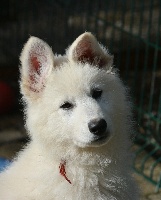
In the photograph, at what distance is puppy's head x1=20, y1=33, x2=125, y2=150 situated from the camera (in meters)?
3.65

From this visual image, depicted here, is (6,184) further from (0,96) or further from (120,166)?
(0,96)

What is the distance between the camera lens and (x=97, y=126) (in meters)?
3.55

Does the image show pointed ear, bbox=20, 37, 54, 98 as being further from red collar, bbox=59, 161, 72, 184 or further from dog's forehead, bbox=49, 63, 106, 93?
red collar, bbox=59, 161, 72, 184

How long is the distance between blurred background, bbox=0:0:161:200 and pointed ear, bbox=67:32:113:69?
252cm

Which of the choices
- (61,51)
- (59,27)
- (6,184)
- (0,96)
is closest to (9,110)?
(0,96)

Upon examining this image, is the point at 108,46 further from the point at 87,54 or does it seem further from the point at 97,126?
the point at 97,126

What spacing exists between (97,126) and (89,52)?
2.09 feet

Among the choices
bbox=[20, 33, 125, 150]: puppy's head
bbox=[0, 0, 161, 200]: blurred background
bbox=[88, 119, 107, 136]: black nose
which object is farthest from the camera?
bbox=[0, 0, 161, 200]: blurred background

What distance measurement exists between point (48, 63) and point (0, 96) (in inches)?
173

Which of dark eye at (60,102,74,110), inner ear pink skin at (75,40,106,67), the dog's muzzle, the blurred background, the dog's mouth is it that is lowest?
the blurred background

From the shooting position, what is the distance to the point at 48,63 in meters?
3.86

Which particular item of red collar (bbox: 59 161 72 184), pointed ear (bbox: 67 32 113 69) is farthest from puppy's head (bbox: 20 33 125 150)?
red collar (bbox: 59 161 72 184)

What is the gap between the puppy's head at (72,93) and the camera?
365 cm

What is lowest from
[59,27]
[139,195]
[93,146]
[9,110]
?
[9,110]
